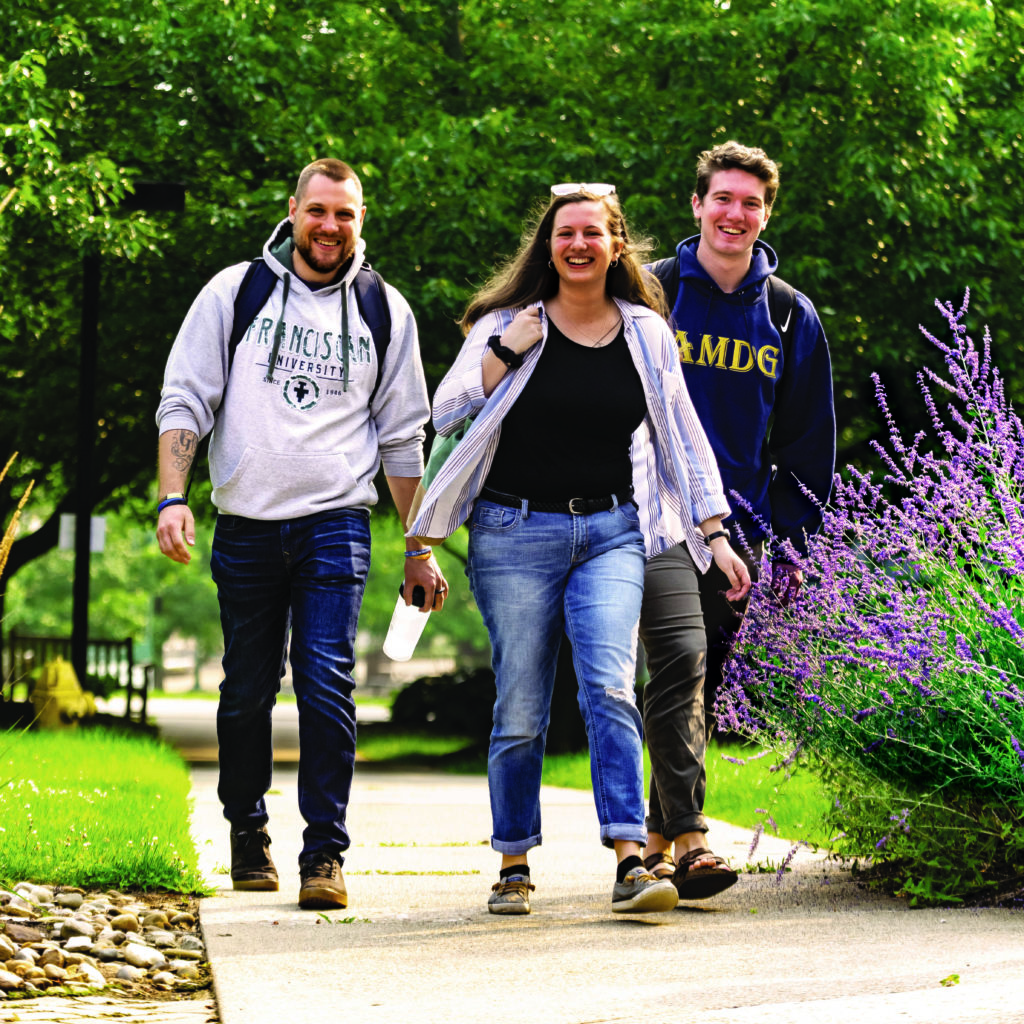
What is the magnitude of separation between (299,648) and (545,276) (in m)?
1.33

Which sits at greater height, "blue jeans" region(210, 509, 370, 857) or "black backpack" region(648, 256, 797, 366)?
"black backpack" region(648, 256, 797, 366)

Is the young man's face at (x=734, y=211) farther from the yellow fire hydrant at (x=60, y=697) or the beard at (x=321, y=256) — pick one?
the yellow fire hydrant at (x=60, y=697)

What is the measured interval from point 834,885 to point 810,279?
8887 millimetres

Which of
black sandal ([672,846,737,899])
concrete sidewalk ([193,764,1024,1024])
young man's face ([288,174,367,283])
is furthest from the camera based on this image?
young man's face ([288,174,367,283])

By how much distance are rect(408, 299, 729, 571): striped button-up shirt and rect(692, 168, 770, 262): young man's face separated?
434 millimetres

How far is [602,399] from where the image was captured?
4145 mm

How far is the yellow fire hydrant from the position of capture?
1284 cm

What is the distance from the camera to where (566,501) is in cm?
412

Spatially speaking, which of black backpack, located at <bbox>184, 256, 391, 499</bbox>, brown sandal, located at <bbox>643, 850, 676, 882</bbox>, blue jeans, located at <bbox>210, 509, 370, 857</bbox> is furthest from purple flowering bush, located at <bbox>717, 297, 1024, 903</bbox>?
black backpack, located at <bbox>184, 256, 391, 499</bbox>

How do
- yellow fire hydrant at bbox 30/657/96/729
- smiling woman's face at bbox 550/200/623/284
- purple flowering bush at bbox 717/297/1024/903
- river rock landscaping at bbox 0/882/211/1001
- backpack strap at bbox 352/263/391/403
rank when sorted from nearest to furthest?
river rock landscaping at bbox 0/882/211/1001 < purple flowering bush at bbox 717/297/1024/903 < smiling woman's face at bbox 550/200/623/284 < backpack strap at bbox 352/263/391/403 < yellow fire hydrant at bbox 30/657/96/729

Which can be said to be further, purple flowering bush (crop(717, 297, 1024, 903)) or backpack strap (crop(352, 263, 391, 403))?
backpack strap (crop(352, 263, 391, 403))

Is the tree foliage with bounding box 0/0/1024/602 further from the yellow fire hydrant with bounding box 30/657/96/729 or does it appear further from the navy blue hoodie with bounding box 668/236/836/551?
the navy blue hoodie with bounding box 668/236/836/551

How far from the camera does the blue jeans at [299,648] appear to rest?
4.49 metres

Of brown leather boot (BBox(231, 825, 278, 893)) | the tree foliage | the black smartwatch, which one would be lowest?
brown leather boot (BBox(231, 825, 278, 893))
